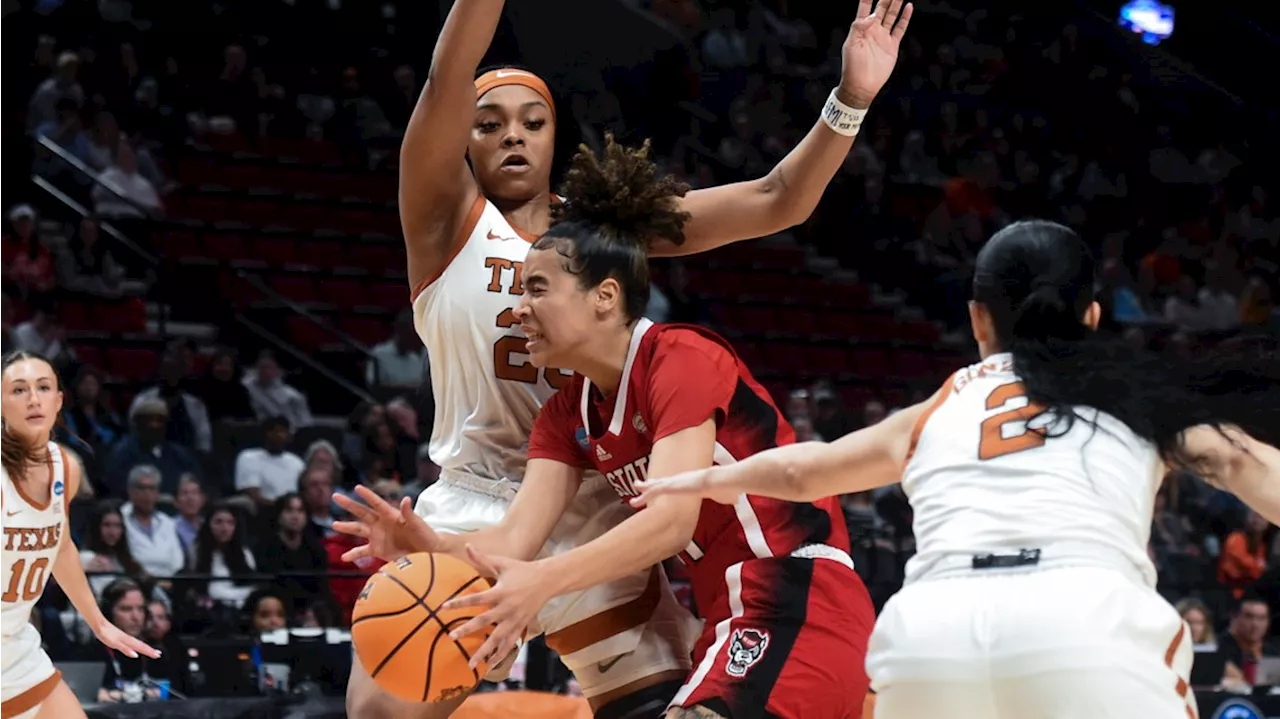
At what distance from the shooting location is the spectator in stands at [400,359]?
35.2 feet

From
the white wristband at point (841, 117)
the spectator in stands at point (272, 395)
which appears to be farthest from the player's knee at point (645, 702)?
the spectator in stands at point (272, 395)

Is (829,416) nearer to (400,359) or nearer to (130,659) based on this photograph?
(400,359)

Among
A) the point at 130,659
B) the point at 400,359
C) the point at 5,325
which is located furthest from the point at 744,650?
the point at 400,359

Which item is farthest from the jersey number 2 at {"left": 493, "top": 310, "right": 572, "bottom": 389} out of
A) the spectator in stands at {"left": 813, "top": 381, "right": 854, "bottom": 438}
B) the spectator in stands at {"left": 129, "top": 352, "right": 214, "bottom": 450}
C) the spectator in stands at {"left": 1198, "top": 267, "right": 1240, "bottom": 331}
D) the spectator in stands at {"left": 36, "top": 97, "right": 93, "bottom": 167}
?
the spectator in stands at {"left": 1198, "top": 267, "right": 1240, "bottom": 331}

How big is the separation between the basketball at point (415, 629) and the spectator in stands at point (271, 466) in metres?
5.76

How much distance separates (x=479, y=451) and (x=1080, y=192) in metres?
12.6

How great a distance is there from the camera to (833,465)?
293 centimetres

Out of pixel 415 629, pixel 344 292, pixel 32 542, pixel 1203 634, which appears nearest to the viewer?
pixel 415 629

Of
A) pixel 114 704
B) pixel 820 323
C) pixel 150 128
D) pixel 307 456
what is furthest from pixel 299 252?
pixel 114 704

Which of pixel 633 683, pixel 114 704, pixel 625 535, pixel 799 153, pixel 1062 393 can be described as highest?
pixel 799 153

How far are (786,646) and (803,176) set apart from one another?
1.44m

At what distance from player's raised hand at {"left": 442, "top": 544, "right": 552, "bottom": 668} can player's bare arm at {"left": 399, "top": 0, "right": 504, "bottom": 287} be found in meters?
1.16

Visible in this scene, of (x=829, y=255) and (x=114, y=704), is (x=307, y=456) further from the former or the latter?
(x=829, y=255)

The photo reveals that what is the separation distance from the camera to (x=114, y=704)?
21.5 ft
